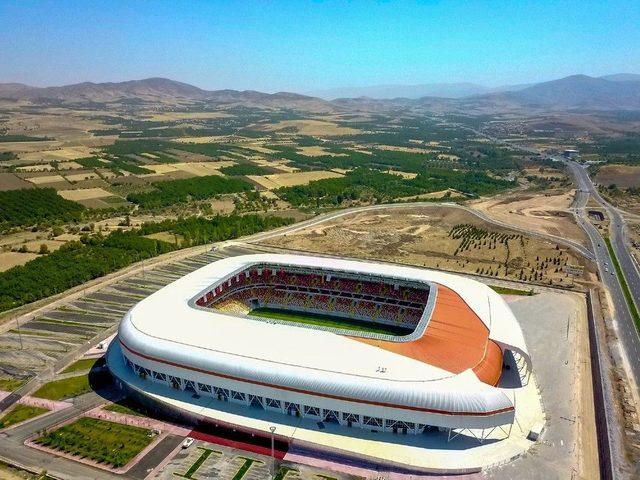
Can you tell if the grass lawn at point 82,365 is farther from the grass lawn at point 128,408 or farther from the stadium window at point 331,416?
the stadium window at point 331,416

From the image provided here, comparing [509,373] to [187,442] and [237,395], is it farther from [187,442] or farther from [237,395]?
[187,442]

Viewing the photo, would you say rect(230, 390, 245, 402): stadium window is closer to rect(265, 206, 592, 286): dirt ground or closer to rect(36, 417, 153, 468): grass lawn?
rect(36, 417, 153, 468): grass lawn

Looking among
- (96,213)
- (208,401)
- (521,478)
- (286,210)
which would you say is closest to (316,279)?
(208,401)

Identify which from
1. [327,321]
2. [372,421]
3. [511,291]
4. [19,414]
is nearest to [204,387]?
[372,421]

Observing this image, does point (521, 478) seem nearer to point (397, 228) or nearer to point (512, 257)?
point (512, 257)

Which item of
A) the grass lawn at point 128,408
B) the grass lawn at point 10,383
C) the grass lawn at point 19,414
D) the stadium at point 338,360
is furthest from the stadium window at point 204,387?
the grass lawn at point 10,383
